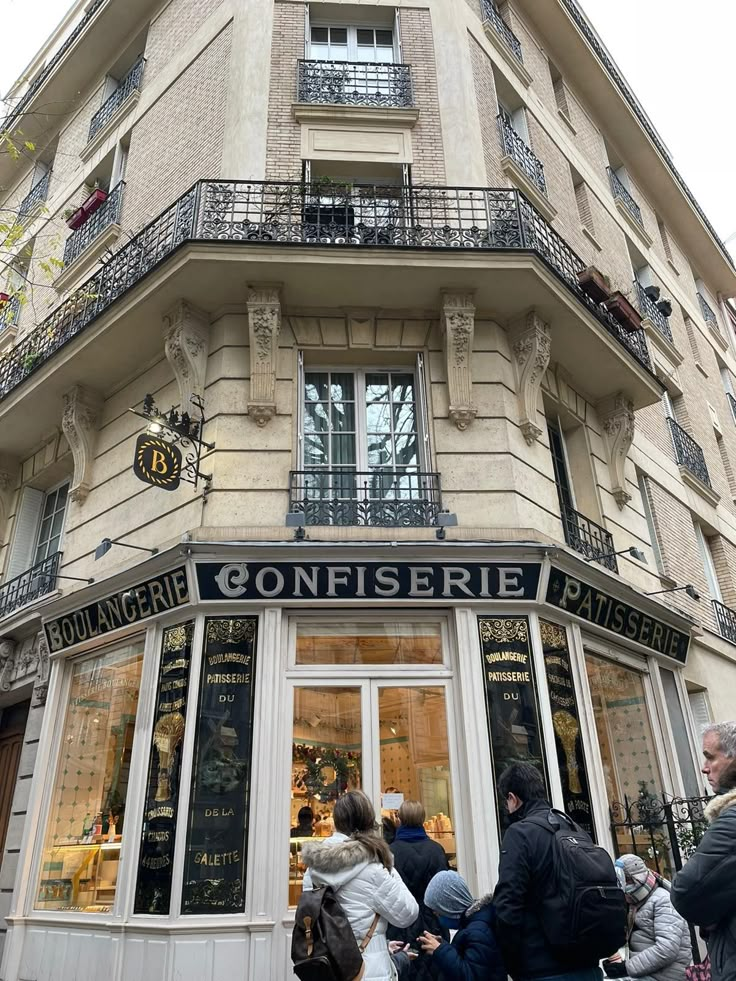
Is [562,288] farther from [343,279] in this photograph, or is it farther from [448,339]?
[343,279]

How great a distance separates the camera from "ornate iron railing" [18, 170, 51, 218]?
16.8m

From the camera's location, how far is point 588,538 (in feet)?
33.5

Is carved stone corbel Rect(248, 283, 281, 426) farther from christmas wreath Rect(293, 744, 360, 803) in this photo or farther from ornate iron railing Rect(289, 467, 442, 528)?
christmas wreath Rect(293, 744, 360, 803)

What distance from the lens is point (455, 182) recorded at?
10.4 meters

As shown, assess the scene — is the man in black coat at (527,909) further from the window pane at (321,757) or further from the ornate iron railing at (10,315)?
the ornate iron railing at (10,315)

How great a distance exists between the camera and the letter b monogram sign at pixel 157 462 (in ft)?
26.3

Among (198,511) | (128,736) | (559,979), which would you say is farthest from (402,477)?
(559,979)

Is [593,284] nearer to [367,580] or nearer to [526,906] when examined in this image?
[367,580]

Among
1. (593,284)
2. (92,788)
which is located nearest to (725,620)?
(593,284)

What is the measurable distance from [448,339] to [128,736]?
619 cm

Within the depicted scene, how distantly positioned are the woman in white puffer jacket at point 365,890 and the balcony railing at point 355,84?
10.6 metres

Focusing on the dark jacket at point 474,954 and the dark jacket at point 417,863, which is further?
the dark jacket at point 417,863

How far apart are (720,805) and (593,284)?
9099 mm

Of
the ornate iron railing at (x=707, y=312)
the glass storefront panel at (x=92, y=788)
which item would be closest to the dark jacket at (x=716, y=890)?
the glass storefront panel at (x=92, y=788)
